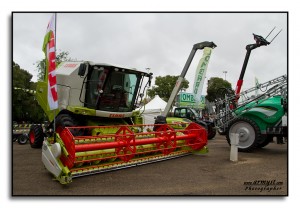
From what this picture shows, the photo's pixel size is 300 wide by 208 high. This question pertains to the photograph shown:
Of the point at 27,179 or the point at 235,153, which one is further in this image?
the point at 235,153

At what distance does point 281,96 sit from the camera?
773 cm

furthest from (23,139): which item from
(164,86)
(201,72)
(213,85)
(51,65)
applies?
(164,86)

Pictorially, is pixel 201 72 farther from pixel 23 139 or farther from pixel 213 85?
pixel 213 85

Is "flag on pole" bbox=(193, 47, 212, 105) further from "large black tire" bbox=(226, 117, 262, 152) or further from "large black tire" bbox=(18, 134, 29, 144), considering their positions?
"large black tire" bbox=(18, 134, 29, 144)

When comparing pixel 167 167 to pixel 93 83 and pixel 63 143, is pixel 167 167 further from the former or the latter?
pixel 93 83

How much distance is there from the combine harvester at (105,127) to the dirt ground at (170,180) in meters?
0.32

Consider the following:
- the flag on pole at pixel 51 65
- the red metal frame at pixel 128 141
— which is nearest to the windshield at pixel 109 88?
the red metal frame at pixel 128 141

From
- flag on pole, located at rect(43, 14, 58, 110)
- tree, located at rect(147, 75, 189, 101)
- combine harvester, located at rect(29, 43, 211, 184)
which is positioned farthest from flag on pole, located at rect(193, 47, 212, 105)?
tree, located at rect(147, 75, 189, 101)

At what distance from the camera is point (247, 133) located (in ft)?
26.2

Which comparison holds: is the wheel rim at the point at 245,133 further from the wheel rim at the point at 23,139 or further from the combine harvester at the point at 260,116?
the wheel rim at the point at 23,139

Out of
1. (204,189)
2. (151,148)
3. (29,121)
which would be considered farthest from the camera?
(29,121)

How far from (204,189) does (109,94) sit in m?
3.75

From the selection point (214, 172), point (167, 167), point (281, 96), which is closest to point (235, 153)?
point (214, 172)

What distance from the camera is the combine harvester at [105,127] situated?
16.5ft
